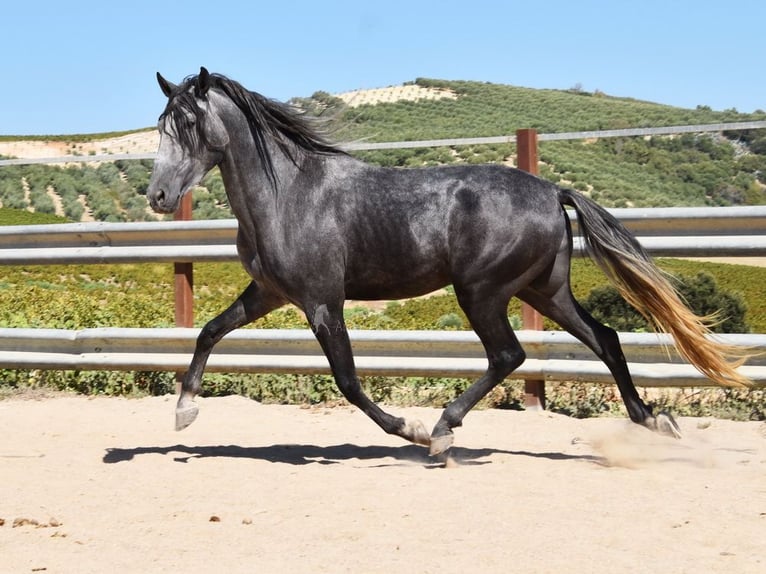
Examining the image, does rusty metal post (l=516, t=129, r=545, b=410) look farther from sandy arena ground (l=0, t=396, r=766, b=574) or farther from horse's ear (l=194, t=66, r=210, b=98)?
horse's ear (l=194, t=66, r=210, b=98)

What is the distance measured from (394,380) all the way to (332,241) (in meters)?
2.43

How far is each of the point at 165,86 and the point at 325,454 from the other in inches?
89.2

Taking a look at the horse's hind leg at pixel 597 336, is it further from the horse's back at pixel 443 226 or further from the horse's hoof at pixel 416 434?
the horse's hoof at pixel 416 434

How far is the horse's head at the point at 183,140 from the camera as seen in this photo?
221 inches

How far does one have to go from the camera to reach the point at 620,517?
13.6ft

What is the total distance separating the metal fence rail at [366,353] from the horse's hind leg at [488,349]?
1200mm

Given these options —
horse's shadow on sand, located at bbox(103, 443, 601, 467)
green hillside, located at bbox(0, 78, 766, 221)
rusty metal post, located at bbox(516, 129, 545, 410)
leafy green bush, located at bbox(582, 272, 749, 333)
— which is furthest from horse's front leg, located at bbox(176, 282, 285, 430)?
leafy green bush, located at bbox(582, 272, 749, 333)

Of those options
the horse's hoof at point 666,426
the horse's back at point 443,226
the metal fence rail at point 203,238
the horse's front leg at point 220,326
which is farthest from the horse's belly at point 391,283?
the horse's hoof at point 666,426

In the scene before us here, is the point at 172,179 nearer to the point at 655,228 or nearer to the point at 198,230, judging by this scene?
the point at 198,230

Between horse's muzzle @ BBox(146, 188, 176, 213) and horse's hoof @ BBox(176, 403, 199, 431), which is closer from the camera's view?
horse's muzzle @ BBox(146, 188, 176, 213)

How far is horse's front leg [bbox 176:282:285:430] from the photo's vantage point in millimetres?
5938

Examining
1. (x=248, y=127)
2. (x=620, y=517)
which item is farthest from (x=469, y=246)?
(x=620, y=517)

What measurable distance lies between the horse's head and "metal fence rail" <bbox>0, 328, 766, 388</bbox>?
193 cm

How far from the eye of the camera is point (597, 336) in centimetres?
579
